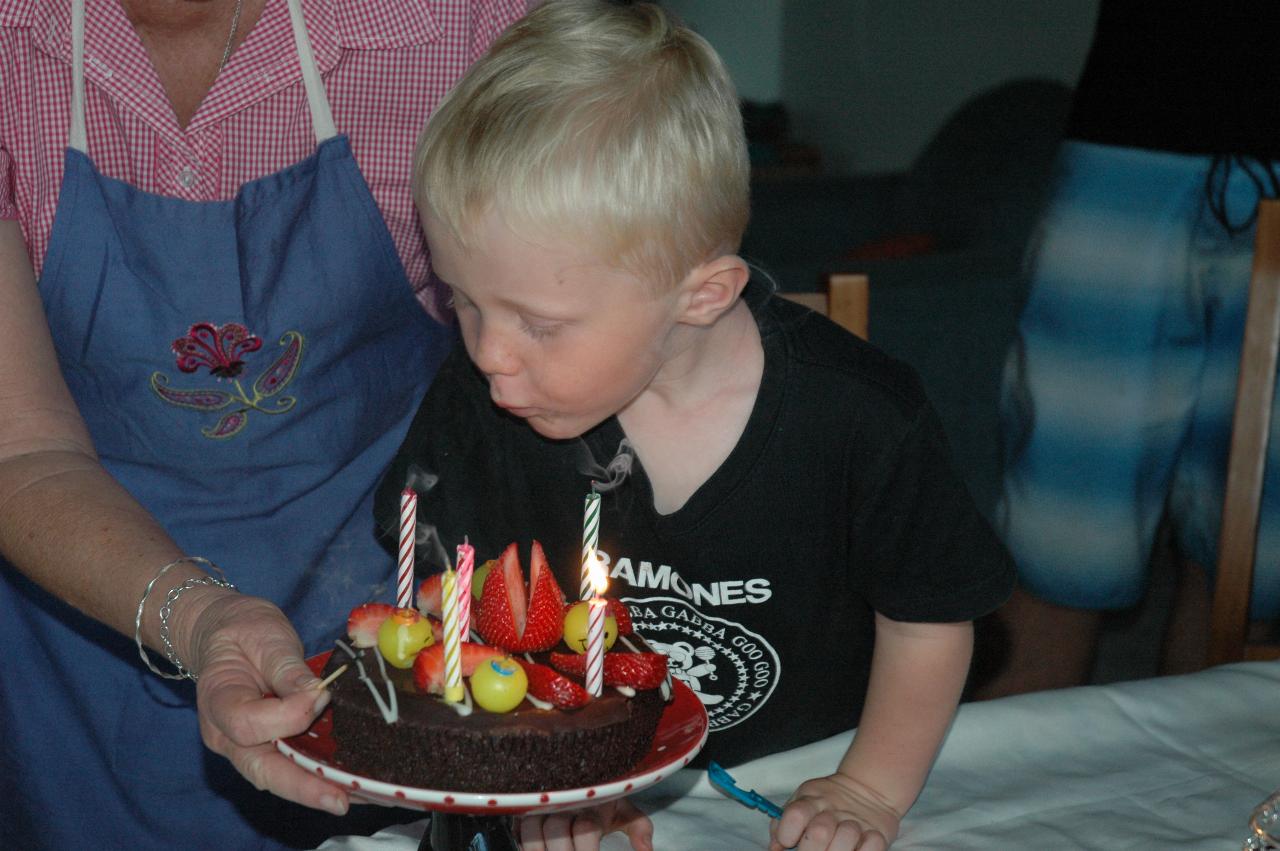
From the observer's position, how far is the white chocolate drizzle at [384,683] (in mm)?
935

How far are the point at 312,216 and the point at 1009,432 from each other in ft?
4.15

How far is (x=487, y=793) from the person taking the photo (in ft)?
2.91

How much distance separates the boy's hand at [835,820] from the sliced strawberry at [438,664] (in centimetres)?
29

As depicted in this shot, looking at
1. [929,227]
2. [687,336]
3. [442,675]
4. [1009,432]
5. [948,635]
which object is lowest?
[929,227]

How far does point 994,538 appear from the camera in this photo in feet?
4.08

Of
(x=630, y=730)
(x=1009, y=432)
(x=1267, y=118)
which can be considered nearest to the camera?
(x=630, y=730)

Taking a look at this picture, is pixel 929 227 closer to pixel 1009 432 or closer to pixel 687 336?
pixel 1009 432

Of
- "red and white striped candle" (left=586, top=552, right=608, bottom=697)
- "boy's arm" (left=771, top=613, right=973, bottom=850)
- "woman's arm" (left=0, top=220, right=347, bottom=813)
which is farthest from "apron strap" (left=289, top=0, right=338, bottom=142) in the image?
"boy's arm" (left=771, top=613, right=973, bottom=850)

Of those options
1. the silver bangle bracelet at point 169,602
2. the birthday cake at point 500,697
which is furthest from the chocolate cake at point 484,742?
the silver bangle bracelet at point 169,602

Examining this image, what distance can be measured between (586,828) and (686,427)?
40 centimetres

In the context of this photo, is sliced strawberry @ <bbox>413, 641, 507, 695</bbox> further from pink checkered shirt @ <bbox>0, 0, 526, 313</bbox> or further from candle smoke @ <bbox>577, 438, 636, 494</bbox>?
pink checkered shirt @ <bbox>0, 0, 526, 313</bbox>

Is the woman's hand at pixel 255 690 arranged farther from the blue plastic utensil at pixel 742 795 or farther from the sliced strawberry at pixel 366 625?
the blue plastic utensil at pixel 742 795

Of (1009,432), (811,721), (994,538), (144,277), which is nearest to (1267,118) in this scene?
(1009,432)

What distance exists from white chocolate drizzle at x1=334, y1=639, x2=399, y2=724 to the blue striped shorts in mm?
1375
